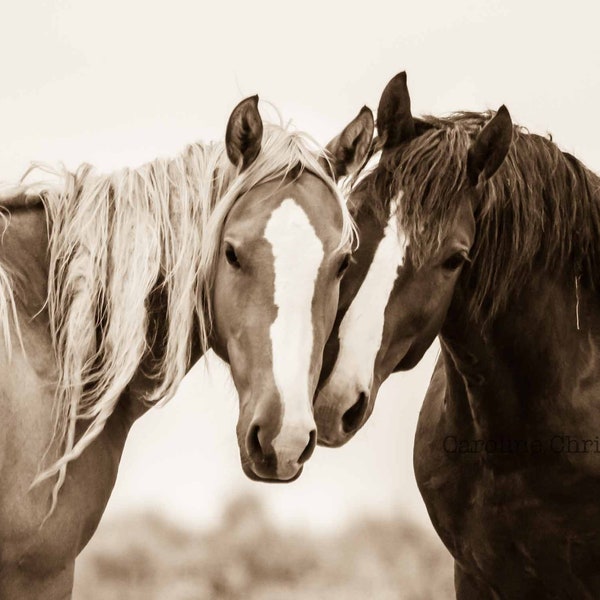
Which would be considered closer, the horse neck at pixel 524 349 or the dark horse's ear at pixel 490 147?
the dark horse's ear at pixel 490 147

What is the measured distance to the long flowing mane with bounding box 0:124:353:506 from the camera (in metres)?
2.61

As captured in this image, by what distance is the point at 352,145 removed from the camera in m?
3.00

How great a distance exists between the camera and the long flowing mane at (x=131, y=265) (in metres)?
2.61

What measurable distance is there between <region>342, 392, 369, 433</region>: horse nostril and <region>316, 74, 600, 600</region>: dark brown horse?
0.19ft

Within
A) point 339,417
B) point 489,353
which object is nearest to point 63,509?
point 339,417

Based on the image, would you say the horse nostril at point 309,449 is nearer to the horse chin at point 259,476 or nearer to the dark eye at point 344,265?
the horse chin at point 259,476

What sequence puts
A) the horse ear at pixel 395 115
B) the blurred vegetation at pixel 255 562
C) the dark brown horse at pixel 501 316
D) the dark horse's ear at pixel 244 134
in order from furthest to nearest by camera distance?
the blurred vegetation at pixel 255 562
the horse ear at pixel 395 115
the dark brown horse at pixel 501 316
the dark horse's ear at pixel 244 134

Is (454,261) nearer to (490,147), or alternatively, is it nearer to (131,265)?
(490,147)

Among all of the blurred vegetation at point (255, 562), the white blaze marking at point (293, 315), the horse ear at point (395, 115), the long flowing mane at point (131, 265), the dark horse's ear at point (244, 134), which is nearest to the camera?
the white blaze marking at point (293, 315)

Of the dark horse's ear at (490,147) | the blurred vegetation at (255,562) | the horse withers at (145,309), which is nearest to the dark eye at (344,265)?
the horse withers at (145,309)

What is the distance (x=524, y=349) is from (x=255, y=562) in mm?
8634

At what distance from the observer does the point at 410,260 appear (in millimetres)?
2891

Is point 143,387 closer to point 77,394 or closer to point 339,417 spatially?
point 77,394

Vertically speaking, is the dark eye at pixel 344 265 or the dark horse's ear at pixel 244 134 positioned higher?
the dark horse's ear at pixel 244 134
